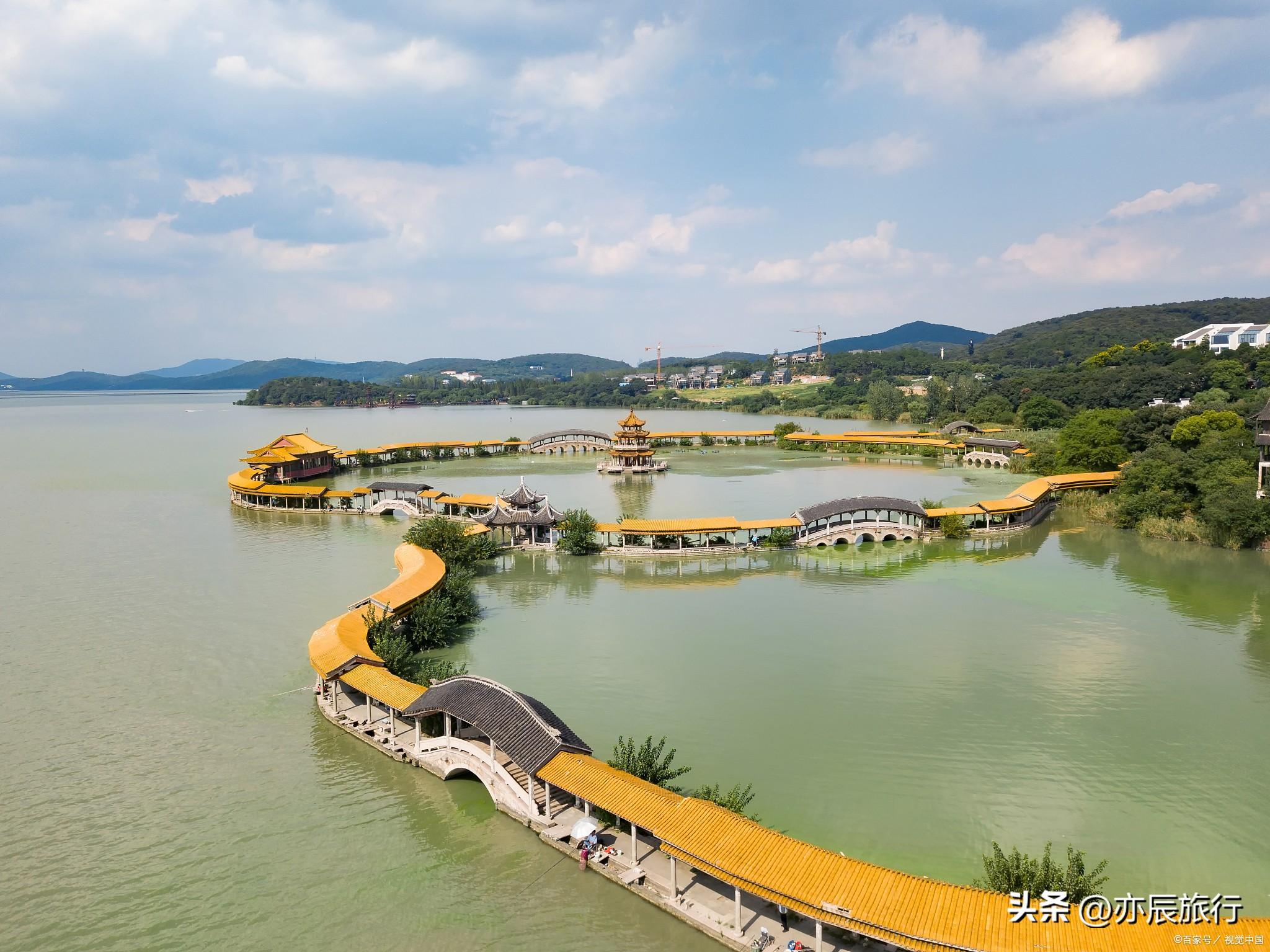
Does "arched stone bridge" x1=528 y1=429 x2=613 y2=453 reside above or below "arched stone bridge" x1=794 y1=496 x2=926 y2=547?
above

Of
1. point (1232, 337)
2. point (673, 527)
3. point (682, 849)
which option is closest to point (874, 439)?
point (673, 527)

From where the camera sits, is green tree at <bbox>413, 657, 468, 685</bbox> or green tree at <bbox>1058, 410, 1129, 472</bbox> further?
green tree at <bbox>1058, 410, 1129, 472</bbox>

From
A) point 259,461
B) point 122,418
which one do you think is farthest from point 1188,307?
point 122,418

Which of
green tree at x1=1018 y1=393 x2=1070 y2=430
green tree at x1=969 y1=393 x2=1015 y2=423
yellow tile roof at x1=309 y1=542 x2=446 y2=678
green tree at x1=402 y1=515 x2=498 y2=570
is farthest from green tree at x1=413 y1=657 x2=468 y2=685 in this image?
green tree at x1=969 y1=393 x2=1015 y2=423

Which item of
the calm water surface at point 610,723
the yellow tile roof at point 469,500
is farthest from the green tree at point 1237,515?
the yellow tile roof at point 469,500

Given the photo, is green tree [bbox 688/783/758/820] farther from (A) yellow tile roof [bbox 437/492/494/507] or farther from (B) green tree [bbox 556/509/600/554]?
(A) yellow tile roof [bbox 437/492/494/507]

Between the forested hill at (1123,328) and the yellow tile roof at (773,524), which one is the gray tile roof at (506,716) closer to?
the yellow tile roof at (773,524)

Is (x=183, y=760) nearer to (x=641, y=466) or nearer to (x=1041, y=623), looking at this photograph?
(x=1041, y=623)
